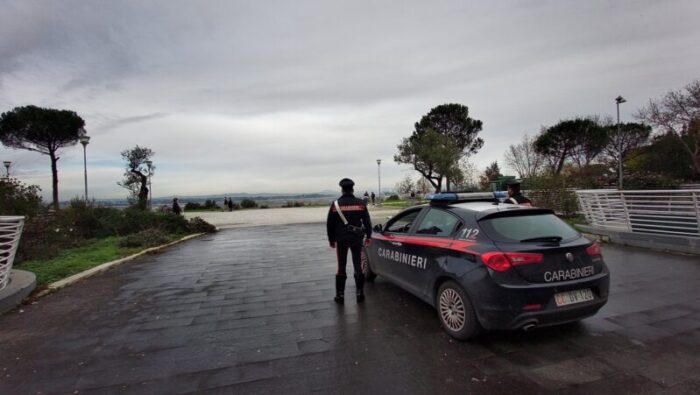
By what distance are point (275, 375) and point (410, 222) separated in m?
Answer: 2.75

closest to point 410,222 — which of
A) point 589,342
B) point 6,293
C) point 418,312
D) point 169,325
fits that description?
point 418,312

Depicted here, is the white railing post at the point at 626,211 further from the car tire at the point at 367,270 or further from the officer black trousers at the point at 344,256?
the officer black trousers at the point at 344,256

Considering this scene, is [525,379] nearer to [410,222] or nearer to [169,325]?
[410,222]

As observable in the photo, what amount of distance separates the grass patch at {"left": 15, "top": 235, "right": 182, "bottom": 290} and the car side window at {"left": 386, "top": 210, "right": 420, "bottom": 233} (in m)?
5.94

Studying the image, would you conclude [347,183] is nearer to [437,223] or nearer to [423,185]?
[437,223]

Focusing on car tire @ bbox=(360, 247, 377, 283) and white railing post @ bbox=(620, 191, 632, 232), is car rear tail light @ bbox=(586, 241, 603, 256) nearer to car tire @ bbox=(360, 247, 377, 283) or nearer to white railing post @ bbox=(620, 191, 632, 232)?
car tire @ bbox=(360, 247, 377, 283)

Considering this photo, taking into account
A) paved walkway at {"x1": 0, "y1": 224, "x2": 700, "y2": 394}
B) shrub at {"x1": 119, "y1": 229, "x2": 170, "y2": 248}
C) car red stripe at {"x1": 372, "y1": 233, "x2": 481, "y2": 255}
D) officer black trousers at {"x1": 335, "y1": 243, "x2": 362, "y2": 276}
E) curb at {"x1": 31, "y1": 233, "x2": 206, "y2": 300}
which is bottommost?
paved walkway at {"x1": 0, "y1": 224, "x2": 700, "y2": 394}

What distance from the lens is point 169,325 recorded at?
184 inches

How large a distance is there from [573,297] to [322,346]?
8.09 feet

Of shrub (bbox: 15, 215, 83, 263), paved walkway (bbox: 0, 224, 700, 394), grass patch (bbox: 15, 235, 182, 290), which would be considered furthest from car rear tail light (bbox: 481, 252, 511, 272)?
shrub (bbox: 15, 215, 83, 263)

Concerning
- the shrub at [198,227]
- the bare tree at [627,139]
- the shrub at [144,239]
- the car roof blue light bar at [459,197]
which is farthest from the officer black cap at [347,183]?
the bare tree at [627,139]

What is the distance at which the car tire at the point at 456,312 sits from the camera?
371 cm

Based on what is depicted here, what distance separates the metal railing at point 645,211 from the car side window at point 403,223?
6248 mm

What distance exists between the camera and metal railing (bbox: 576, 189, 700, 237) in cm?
809
